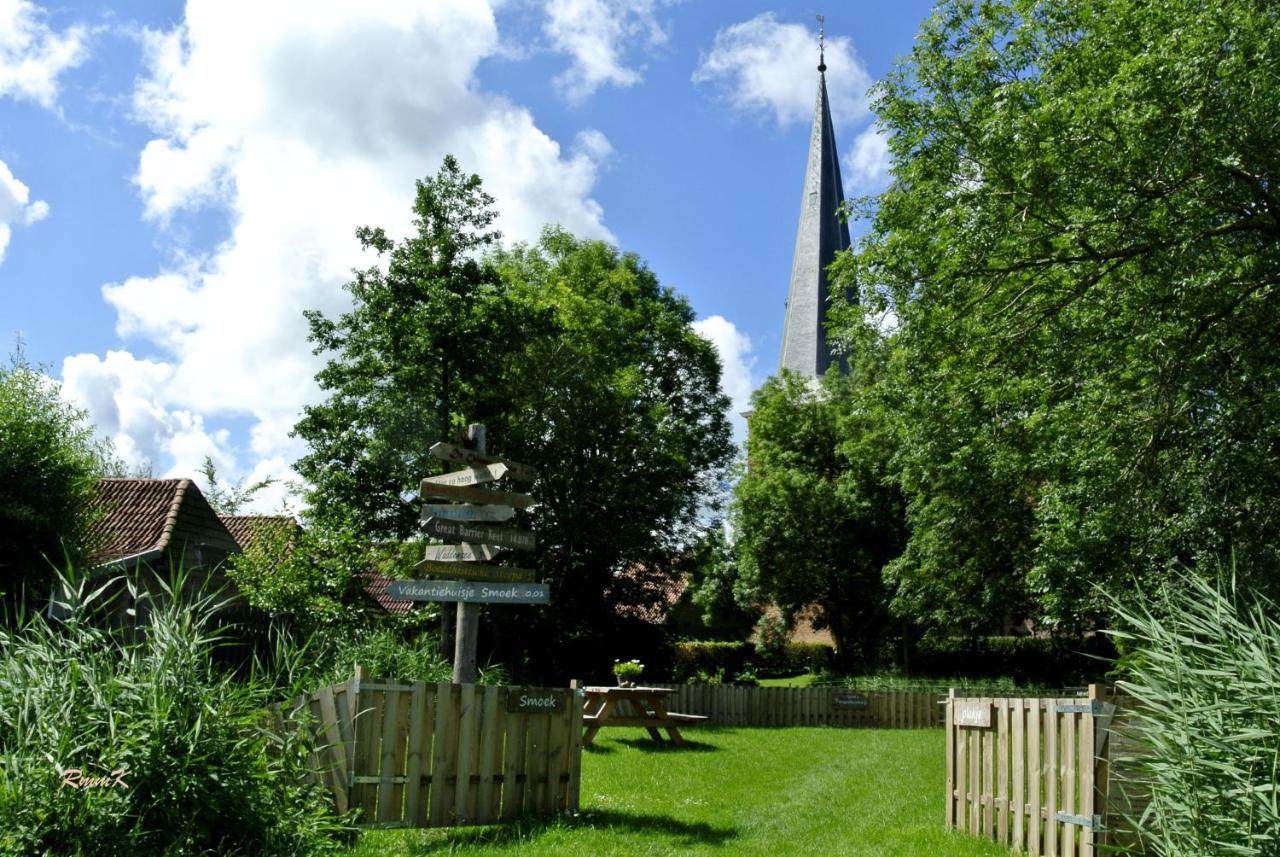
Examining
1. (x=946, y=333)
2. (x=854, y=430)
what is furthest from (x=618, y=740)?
(x=854, y=430)

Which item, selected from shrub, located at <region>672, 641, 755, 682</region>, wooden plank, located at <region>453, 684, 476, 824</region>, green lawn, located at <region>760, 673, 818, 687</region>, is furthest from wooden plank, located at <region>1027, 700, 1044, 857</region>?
green lawn, located at <region>760, 673, 818, 687</region>

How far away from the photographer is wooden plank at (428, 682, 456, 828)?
8172mm

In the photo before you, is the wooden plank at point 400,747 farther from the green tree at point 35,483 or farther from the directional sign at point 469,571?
the green tree at point 35,483

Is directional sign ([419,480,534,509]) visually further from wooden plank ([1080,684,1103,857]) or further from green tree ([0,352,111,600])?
green tree ([0,352,111,600])

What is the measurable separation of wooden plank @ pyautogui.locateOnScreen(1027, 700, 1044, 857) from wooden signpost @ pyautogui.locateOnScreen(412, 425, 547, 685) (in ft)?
14.5

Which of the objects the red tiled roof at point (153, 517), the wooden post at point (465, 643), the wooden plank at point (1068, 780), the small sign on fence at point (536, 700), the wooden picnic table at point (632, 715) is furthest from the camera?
the red tiled roof at point (153, 517)

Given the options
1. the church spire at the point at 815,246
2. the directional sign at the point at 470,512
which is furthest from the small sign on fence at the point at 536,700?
the church spire at the point at 815,246

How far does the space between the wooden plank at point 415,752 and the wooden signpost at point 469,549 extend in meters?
1.97

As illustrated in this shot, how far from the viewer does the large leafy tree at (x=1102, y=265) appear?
37.7 feet

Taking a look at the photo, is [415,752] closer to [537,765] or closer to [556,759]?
[537,765]

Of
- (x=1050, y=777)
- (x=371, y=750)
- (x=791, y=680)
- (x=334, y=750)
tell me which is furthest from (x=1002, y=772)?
(x=791, y=680)

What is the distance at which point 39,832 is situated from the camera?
4910 millimetres

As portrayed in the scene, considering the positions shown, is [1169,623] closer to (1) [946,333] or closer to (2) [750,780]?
(2) [750,780]

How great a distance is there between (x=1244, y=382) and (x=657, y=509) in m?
20.7
